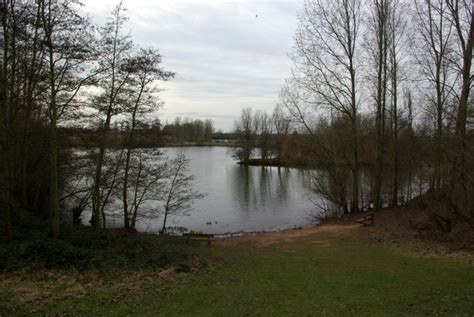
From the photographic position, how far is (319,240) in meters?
13.8

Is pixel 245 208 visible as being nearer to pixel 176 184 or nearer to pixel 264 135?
pixel 176 184

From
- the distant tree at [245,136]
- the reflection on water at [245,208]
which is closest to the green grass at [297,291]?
the reflection on water at [245,208]

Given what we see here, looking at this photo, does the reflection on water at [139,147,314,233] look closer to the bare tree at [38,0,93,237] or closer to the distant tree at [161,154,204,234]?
the distant tree at [161,154,204,234]

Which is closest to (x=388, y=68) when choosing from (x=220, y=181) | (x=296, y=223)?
(x=296, y=223)

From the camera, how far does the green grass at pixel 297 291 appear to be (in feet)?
19.7

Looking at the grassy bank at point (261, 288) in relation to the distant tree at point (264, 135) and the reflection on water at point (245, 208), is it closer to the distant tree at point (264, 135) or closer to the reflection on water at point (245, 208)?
the reflection on water at point (245, 208)

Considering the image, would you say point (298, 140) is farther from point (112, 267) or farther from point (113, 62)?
point (112, 267)

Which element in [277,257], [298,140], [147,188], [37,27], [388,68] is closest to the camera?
[37,27]

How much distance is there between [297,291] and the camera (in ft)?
24.0

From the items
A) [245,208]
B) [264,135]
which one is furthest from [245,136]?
[245,208]

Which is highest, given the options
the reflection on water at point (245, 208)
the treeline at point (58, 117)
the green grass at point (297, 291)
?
the treeline at point (58, 117)

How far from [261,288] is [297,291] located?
0.81m

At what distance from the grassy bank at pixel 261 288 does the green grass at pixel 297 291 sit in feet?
0.06

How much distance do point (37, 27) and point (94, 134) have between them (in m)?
5.20
